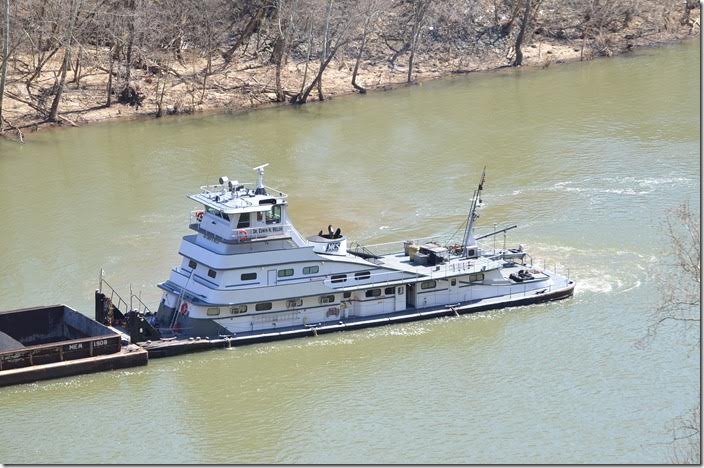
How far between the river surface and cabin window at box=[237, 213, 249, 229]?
3564 millimetres

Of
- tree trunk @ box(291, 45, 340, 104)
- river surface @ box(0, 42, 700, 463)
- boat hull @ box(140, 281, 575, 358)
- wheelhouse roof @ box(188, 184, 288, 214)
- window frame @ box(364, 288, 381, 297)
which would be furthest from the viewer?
tree trunk @ box(291, 45, 340, 104)

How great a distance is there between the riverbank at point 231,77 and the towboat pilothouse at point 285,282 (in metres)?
26.6

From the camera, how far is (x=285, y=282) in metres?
43.6

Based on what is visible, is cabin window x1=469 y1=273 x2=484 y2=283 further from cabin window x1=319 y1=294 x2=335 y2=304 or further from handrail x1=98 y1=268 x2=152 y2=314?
handrail x1=98 y1=268 x2=152 y2=314

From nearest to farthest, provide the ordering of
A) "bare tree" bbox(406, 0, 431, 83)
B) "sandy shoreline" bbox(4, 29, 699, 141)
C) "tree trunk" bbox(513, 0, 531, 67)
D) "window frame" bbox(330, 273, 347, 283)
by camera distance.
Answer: "window frame" bbox(330, 273, 347, 283), "sandy shoreline" bbox(4, 29, 699, 141), "bare tree" bbox(406, 0, 431, 83), "tree trunk" bbox(513, 0, 531, 67)

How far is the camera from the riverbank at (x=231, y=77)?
71.3 metres

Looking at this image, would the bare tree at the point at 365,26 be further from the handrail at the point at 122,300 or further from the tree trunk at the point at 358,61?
the handrail at the point at 122,300

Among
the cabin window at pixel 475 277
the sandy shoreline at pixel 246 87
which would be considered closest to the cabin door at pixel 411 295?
the cabin window at pixel 475 277

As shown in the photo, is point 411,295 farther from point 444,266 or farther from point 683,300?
point 683,300

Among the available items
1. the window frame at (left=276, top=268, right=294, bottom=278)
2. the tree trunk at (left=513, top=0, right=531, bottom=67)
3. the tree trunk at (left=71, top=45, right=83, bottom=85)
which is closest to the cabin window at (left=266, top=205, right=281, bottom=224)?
the window frame at (left=276, top=268, right=294, bottom=278)

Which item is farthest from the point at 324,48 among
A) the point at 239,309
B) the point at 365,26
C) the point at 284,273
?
the point at 239,309

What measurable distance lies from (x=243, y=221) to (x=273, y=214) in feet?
2.98

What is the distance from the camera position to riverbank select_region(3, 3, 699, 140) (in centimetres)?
7131

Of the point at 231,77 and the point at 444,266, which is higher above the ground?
the point at 231,77
